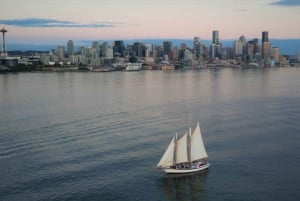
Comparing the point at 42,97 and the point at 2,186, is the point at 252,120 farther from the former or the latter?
the point at 42,97

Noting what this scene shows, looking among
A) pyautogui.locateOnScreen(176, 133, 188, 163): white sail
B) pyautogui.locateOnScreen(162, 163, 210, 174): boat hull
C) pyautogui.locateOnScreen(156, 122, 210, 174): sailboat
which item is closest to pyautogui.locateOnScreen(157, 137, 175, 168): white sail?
pyautogui.locateOnScreen(156, 122, 210, 174): sailboat

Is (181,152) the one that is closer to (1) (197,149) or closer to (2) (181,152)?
(2) (181,152)

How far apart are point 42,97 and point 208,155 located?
26134 mm

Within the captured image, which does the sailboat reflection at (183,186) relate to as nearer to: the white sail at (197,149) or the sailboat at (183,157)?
the sailboat at (183,157)

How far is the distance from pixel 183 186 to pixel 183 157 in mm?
2050

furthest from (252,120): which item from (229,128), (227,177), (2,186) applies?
(2,186)

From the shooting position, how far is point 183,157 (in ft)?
64.5

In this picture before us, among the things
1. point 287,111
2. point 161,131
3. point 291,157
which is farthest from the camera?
point 287,111

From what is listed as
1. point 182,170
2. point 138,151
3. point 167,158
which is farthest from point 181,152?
point 138,151

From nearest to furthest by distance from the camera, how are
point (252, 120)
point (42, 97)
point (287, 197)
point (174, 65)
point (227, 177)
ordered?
1. point (287, 197)
2. point (227, 177)
3. point (252, 120)
4. point (42, 97)
5. point (174, 65)

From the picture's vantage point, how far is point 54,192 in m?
16.7

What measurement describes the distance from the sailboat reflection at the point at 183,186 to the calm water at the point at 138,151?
0.12ft

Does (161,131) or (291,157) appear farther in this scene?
(161,131)

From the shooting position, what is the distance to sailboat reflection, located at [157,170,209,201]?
16719 mm
